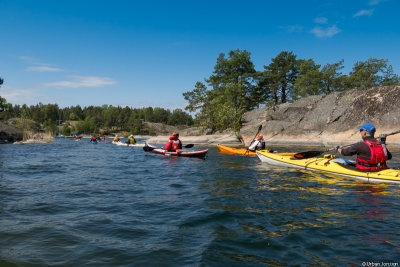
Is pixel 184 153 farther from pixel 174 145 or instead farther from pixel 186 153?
pixel 174 145

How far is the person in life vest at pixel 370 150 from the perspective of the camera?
24.2ft

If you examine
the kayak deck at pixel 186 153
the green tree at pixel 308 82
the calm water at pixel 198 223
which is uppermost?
the green tree at pixel 308 82

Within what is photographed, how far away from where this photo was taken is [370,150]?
7512 millimetres

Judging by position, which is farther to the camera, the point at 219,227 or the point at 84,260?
the point at 219,227

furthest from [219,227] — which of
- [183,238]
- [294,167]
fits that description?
[294,167]

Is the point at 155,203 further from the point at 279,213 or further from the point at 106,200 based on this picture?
the point at 279,213

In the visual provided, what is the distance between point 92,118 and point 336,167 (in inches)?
4281

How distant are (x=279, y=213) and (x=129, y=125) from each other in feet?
345

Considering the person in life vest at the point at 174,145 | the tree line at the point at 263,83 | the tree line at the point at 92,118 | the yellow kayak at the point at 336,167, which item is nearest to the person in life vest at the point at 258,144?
the yellow kayak at the point at 336,167

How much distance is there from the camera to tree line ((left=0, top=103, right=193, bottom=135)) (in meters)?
101

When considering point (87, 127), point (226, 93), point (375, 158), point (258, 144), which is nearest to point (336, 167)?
point (375, 158)

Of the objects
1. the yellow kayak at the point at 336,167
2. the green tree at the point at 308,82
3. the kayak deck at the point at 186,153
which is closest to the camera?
the yellow kayak at the point at 336,167

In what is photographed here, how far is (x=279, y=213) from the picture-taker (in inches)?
197

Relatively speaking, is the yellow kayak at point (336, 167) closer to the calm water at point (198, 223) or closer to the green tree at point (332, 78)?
the calm water at point (198, 223)
